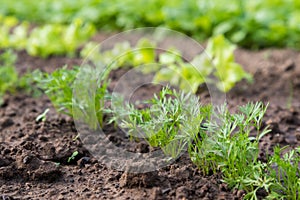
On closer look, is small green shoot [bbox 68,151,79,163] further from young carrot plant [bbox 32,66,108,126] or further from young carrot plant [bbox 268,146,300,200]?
young carrot plant [bbox 268,146,300,200]

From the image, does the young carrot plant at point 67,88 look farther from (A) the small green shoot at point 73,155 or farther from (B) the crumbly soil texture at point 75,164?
(A) the small green shoot at point 73,155

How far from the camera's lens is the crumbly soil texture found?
7.62 ft

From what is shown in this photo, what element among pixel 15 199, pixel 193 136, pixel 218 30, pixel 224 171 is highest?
pixel 218 30

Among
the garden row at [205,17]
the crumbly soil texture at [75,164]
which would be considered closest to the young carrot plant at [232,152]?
the crumbly soil texture at [75,164]

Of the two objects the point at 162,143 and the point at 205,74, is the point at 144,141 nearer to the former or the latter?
the point at 162,143

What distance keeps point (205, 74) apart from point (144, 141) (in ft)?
4.11

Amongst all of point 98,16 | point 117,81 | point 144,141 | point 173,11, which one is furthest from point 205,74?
point 98,16

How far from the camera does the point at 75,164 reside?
8.78ft

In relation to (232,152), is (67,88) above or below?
above

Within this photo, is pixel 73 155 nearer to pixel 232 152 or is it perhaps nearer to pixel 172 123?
pixel 172 123

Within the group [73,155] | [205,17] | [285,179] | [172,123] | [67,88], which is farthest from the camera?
[205,17]

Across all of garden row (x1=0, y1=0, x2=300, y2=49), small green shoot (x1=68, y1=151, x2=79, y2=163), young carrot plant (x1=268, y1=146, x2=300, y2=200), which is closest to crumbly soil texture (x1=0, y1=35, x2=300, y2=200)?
small green shoot (x1=68, y1=151, x2=79, y2=163)

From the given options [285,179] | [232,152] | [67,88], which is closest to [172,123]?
[232,152]

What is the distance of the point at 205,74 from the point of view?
12.8 feet
